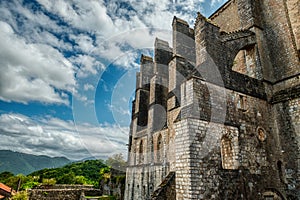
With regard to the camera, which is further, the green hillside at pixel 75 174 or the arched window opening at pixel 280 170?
the green hillside at pixel 75 174

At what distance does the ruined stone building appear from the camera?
6371mm

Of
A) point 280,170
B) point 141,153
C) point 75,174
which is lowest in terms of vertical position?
point 75,174

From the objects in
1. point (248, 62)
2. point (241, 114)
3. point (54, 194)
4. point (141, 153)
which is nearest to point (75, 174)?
point (54, 194)

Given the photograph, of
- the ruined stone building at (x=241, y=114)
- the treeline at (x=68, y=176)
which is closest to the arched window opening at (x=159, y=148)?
the ruined stone building at (x=241, y=114)

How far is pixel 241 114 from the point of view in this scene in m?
7.68

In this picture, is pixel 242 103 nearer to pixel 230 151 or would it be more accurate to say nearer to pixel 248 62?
Result: pixel 230 151

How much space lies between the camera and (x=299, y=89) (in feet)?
26.9

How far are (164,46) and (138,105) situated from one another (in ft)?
20.0

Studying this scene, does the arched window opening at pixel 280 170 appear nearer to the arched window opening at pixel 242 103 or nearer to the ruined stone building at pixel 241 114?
the ruined stone building at pixel 241 114

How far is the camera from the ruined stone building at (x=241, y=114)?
6371 mm

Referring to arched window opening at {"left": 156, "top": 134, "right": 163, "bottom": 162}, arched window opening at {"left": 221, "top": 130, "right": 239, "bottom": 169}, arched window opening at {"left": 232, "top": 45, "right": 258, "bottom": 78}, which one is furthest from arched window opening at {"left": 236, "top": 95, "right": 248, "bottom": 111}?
arched window opening at {"left": 156, "top": 134, "right": 163, "bottom": 162}

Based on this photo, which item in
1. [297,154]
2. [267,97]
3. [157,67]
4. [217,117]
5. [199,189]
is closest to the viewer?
[199,189]

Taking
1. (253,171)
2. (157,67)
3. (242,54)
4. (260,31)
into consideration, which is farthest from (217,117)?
(157,67)

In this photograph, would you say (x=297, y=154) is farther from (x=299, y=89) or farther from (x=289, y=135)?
(x=299, y=89)
